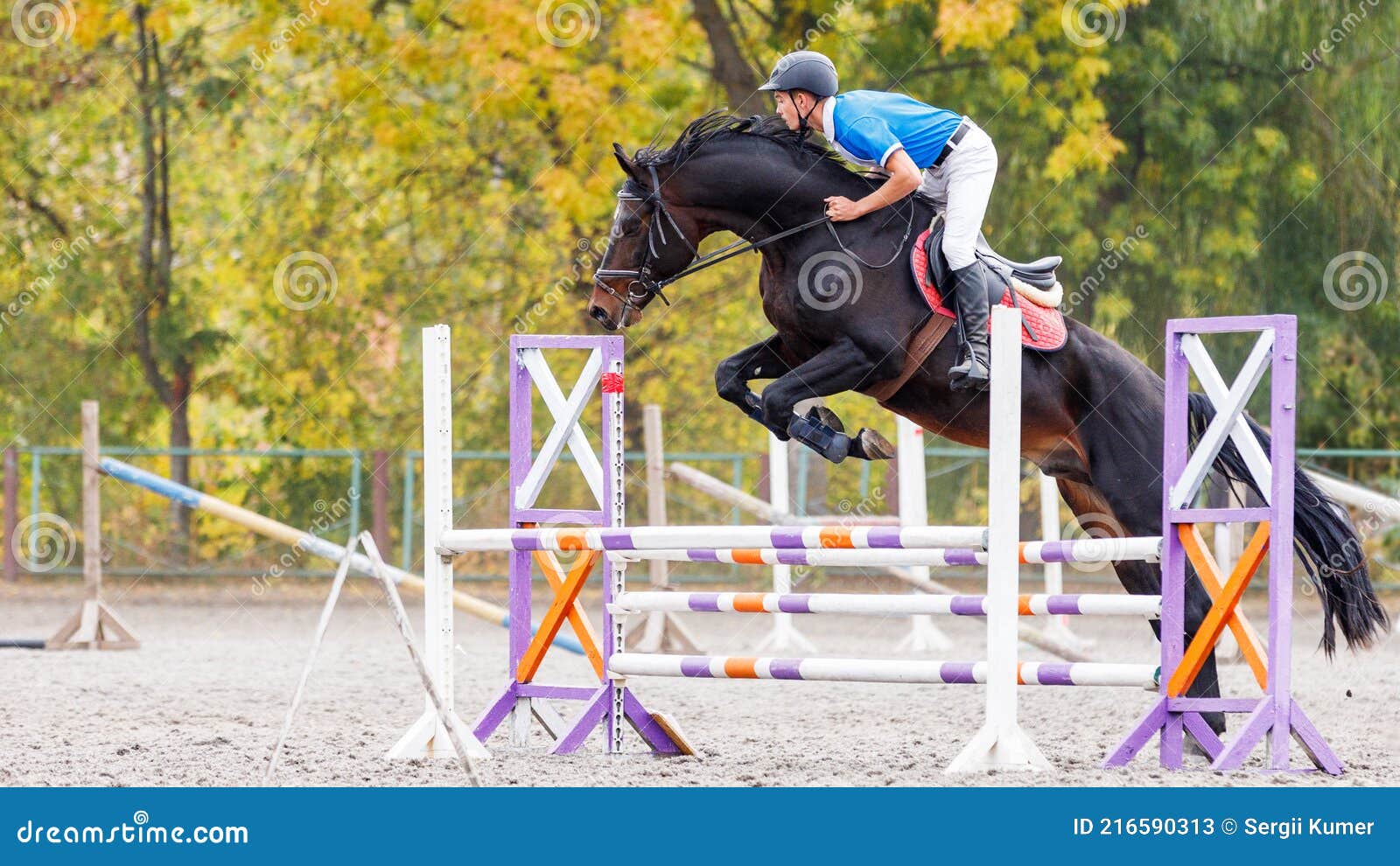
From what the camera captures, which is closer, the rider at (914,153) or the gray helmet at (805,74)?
the rider at (914,153)

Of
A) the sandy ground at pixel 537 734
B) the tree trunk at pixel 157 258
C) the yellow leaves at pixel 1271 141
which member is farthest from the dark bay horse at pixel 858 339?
the tree trunk at pixel 157 258

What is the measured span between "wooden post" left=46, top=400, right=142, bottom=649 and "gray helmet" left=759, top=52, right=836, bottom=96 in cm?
521

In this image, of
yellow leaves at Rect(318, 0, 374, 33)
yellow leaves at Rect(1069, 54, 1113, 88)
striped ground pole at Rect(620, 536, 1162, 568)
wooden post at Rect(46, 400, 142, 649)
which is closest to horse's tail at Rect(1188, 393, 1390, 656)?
striped ground pole at Rect(620, 536, 1162, 568)

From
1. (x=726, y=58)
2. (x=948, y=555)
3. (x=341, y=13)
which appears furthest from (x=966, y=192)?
(x=341, y=13)

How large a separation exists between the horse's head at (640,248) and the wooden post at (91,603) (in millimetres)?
4714

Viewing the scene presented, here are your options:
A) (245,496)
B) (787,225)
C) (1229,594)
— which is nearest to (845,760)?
(1229,594)

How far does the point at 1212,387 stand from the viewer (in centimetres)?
445

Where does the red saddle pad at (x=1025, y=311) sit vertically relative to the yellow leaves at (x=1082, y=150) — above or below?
below

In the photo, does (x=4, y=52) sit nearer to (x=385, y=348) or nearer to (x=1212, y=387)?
(x=385, y=348)

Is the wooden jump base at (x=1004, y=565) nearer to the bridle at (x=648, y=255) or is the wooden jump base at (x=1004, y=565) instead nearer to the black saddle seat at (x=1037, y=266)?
the bridle at (x=648, y=255)

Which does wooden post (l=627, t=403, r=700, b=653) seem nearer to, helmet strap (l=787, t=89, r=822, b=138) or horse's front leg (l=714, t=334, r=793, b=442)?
horse's front leg (l=714, t=334, r=793, b=442)

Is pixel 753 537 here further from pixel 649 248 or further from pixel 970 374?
pixel 649 248

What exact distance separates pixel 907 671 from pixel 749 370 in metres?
1.31

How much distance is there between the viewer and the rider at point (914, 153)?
5.04 meters
